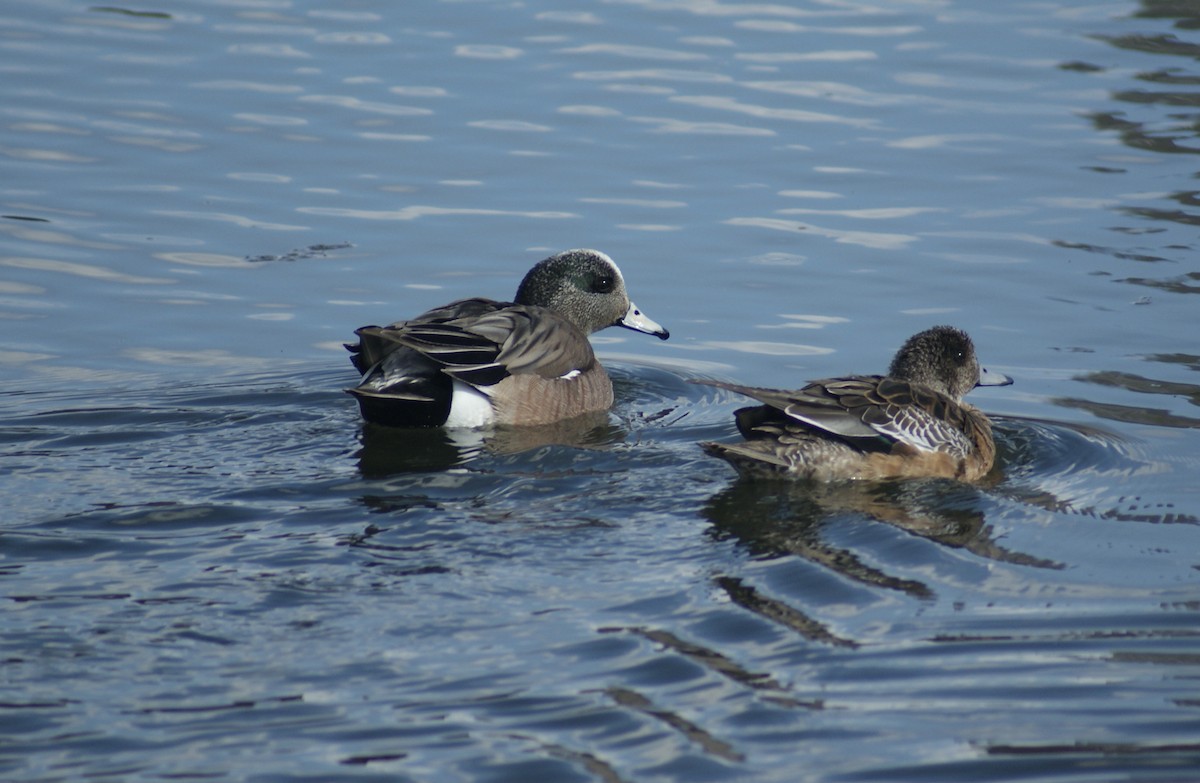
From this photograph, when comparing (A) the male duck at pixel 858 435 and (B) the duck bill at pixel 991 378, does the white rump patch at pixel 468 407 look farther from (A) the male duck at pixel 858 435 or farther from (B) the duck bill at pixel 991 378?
(B) the duck bill at pixel 991 378

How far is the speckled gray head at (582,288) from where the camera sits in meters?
10.2

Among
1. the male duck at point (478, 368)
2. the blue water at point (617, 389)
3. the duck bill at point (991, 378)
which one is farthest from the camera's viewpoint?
the duck bill at point (991, 378)

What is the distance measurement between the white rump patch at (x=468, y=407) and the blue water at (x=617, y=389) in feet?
0.84

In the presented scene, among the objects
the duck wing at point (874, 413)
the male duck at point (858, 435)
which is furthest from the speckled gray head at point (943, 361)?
Result: the duck wing at point (874, 413)

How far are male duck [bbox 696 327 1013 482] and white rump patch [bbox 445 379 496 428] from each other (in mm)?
1561

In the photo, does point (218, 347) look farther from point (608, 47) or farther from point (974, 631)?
point (608, 47)

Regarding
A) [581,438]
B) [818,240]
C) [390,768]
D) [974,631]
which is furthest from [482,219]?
[390,768]

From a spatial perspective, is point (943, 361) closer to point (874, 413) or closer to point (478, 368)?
point (874, 413)

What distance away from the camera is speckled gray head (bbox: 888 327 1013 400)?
8.75 meters

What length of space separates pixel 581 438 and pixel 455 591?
9.81ft

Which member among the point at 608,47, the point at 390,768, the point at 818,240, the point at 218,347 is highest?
the point at 608,47

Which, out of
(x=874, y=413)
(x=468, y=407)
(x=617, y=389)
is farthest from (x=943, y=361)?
(x=468, y=407)

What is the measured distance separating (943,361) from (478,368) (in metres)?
2.45

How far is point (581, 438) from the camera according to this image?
9.09 meters
